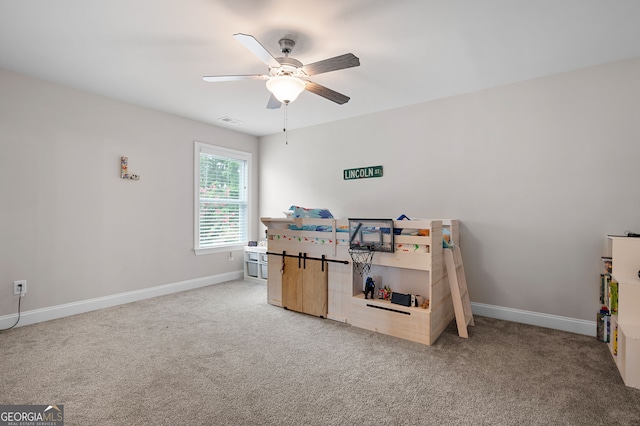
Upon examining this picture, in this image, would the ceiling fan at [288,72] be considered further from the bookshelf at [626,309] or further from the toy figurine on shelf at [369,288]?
the bookshelf at [626,309]

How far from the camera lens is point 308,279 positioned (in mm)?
3297

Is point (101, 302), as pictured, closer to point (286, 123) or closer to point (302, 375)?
point (302, 375)

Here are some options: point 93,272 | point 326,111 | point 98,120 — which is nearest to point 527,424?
point 326,111

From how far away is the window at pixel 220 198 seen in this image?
4.53 m

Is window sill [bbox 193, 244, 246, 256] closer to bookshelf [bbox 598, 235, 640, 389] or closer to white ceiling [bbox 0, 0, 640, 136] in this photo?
white ceiling [bbox 0, 0, 640, 136]

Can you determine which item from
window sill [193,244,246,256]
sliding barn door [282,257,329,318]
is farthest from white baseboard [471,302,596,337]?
window sill [193,244,246,256]

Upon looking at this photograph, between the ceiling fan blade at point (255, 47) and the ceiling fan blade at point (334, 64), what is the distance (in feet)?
0.75

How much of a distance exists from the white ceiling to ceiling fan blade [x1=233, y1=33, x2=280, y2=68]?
287mm

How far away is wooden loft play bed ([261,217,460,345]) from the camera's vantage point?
2602 mm

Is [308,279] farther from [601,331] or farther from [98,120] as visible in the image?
[98,120]

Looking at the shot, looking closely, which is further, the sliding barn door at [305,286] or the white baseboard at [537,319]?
the sliding barn door at [305,286]

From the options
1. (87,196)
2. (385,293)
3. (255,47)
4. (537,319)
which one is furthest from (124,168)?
(537,319)

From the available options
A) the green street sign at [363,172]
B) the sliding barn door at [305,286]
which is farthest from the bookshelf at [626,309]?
the green street sign at [363,172]

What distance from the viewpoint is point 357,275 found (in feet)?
10.1
